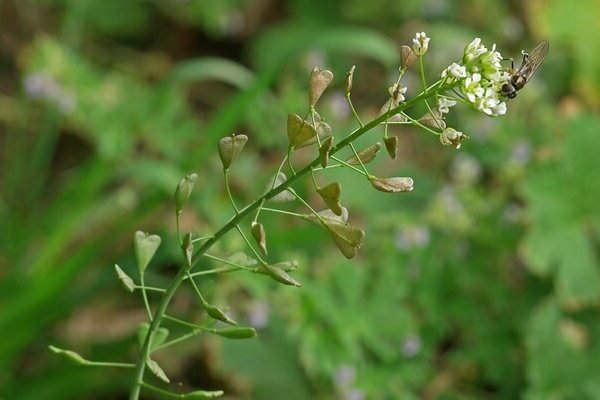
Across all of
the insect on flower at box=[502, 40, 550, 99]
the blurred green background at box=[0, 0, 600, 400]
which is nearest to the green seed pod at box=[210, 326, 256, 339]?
the insect on flower at box=[502, 40, 550, 99]

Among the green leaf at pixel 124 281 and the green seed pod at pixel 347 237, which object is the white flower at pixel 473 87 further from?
the green leaf at pixel 124 281

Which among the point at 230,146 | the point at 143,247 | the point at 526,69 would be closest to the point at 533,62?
the point at 526,69

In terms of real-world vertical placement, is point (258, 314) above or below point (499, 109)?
below

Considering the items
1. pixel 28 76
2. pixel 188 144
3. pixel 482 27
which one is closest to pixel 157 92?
pixel 188 144

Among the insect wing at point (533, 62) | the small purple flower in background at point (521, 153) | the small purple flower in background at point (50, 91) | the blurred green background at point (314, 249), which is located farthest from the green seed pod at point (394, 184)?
the small purple flower in background at point (50, 91)

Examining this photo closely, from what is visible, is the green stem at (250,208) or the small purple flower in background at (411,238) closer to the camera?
the green stem at (250,208)

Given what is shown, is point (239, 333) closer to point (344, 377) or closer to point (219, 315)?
point (219, 315)

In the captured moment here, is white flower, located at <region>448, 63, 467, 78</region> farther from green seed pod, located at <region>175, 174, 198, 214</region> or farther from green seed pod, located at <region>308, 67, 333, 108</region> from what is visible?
green seed pod, located at <region>175, 174, 198, 214</region>
